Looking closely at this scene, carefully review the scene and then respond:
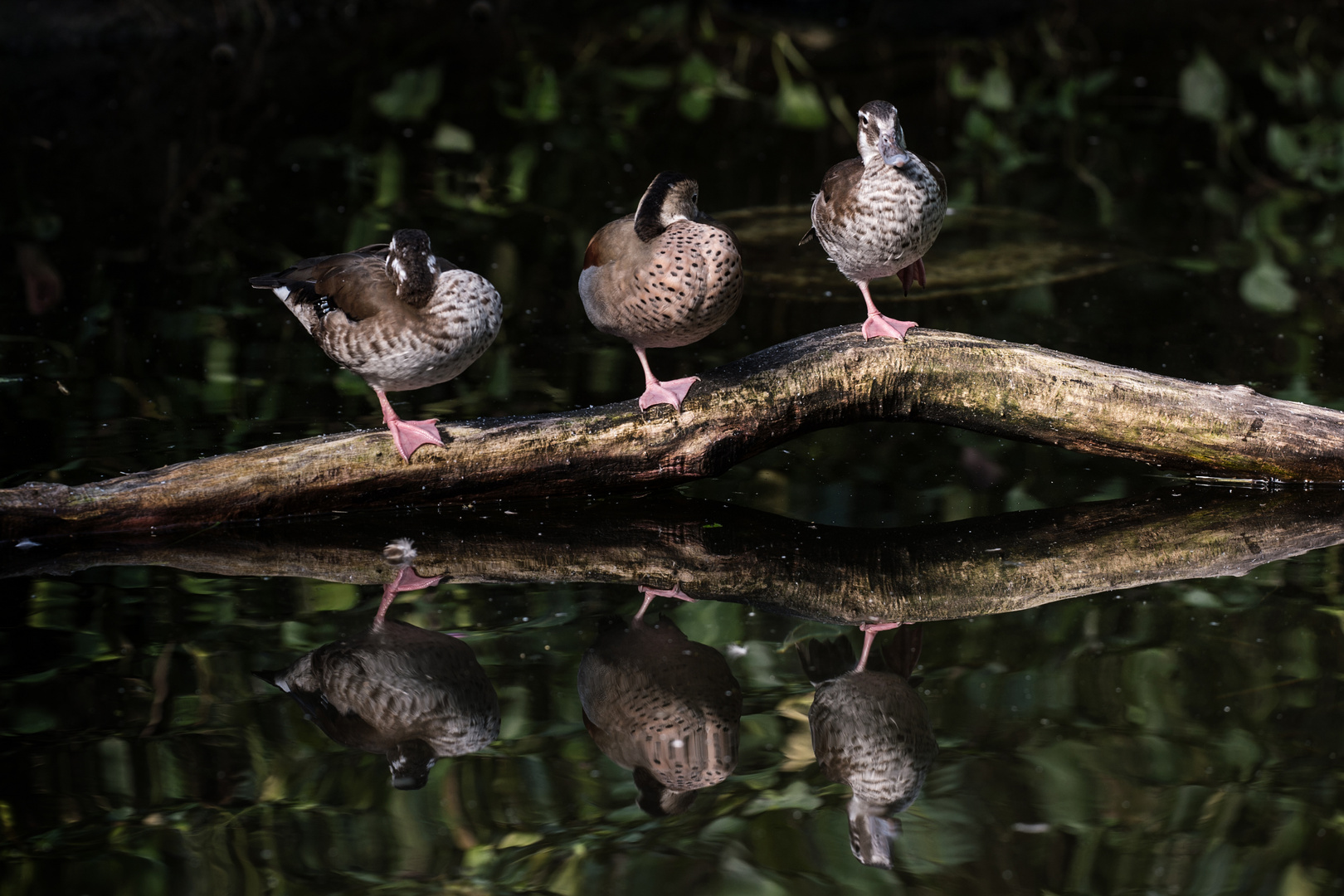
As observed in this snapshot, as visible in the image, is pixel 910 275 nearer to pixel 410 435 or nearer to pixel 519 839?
pixel 410 435

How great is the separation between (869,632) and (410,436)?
1.61 meters

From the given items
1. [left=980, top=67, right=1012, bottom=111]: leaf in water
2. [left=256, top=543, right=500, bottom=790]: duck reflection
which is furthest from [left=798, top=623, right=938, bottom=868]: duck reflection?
[left=980, top=67, right=1012, bottom=111]: leaf in water

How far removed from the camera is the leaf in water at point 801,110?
9125 mm

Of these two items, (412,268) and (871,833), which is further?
(412,268)

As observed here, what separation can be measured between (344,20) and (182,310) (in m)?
7.52

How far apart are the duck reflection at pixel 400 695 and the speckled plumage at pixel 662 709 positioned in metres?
0.29

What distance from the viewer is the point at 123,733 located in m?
3.39

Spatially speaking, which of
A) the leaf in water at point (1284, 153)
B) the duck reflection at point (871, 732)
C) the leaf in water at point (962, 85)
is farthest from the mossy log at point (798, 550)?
the leaf in water at point (962, 85)

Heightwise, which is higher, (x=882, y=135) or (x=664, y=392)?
(x=882, y=135)

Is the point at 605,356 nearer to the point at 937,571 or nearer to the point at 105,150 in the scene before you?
the point at 937,571

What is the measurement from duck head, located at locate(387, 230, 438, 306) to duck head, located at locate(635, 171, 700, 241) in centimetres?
66

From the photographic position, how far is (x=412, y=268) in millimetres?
4188

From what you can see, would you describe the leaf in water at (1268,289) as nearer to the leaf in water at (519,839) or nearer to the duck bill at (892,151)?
the duck bill at (892,151)

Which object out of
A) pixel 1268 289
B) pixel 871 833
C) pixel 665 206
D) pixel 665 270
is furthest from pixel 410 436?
pixel 1268 289
